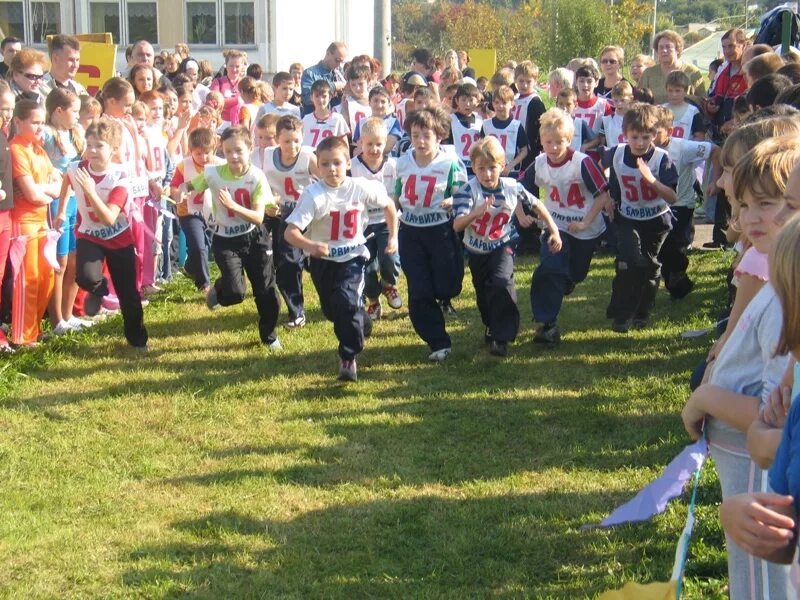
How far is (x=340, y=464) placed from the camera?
6.26 metres

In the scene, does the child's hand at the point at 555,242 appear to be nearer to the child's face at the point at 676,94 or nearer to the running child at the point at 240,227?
the running child at the point at 240,227

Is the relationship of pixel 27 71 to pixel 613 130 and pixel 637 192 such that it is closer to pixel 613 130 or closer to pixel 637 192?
pixel 637 192

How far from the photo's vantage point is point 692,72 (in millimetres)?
13547

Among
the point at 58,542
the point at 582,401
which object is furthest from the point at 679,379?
the point at 58,542

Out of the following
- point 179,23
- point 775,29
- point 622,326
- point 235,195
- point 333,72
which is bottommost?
point 622,326

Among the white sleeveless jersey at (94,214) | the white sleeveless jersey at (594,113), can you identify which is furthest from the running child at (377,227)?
the white sleeveless jersey at (594,113)

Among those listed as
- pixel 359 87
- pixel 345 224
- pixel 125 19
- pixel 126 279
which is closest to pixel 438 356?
pixel 345 224

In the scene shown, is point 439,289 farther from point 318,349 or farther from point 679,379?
point 679,379

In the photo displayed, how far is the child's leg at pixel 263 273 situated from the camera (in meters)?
8.61

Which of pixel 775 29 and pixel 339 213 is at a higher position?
pixel 775 29

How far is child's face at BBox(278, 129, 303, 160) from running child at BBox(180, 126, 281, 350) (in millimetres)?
512

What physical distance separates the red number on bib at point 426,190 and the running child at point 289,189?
3.72 feet

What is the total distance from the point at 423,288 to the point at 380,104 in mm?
4149

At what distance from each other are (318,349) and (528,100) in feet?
16.4
